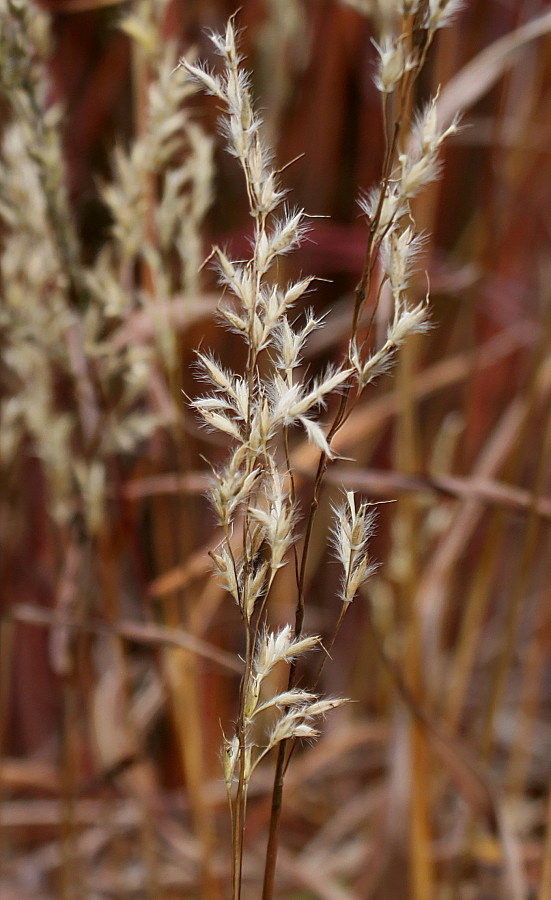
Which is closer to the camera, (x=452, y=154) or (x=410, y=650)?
(x=410, y=650)

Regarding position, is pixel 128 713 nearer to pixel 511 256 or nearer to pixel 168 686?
pixel 168 686

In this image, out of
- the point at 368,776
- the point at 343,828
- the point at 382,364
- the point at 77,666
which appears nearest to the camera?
the point at 382,364

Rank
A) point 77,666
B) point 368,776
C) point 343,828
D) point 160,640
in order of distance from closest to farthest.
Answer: point 160,640 < point 77,666 < point 343,828 < point 368,776

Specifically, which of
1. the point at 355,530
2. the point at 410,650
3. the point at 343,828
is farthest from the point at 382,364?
the point at 343,828

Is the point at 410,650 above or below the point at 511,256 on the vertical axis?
below

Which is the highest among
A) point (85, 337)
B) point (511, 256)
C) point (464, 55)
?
point (464, 55)

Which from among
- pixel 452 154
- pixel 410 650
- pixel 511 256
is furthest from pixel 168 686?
pixel 452 154

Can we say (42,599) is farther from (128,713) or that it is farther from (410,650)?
(410,650)
